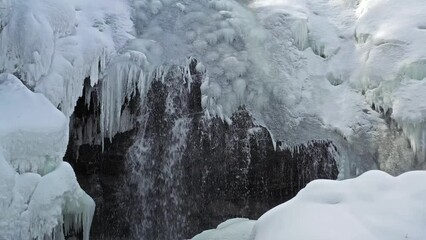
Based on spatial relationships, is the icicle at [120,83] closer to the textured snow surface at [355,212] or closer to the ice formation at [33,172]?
the ice formation at [33,172]

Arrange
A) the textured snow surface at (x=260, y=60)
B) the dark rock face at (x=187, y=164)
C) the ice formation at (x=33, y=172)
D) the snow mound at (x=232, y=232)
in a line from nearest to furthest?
the ice formation at (x=33, y=172)
the snow mound at (x=232, y=232)
the textured snow surface at (x=260, y=60)
the dark rock face at (x=187, y=164)

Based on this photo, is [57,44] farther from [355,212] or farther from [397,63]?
[355,212]

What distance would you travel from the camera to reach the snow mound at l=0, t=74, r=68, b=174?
4809 millimetres

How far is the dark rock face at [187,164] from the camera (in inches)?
261

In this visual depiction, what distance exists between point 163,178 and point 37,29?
2.09 meters

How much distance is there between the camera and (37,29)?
5965 mm

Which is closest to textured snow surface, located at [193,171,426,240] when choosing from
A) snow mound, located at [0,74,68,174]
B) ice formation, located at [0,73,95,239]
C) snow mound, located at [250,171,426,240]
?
snow mound, located at [250,171,426,240]

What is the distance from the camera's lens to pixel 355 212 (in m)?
3.11

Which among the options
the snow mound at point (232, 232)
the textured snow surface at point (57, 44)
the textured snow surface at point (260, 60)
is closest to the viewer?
the snow mound at point (232, 232)

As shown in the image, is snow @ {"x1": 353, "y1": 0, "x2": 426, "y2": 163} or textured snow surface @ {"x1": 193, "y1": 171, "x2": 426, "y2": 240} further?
snow @ {"x1": 353, "y1": 0, "x2": 426, "y2": 163}

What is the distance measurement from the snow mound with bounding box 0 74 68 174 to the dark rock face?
1.46 m

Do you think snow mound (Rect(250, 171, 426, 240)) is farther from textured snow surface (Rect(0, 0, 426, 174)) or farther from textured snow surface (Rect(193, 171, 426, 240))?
textured snow surface (Rect(0, 0, 426, 174))

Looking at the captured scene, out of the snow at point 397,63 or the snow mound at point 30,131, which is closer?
the snow mound at point 30,131

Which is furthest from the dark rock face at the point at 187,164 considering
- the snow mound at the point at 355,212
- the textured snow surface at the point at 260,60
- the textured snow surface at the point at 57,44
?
the snow mound at the point at 355,212
